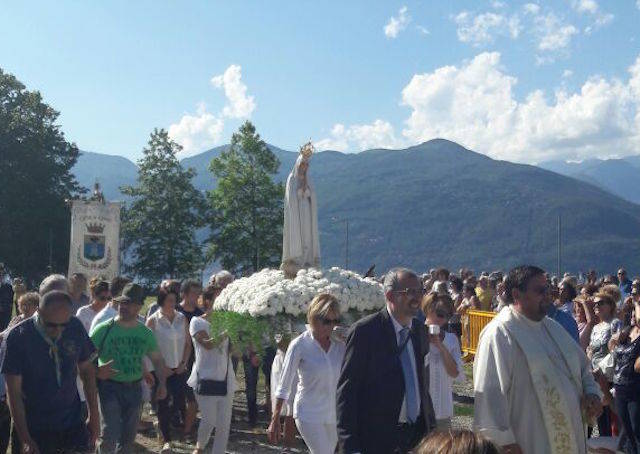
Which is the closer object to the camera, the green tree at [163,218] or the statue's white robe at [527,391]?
the statue's white robe at [527,391]

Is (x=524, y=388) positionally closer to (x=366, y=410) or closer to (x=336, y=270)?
(x=366, y=410)

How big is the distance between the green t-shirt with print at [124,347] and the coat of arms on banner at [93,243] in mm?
16369

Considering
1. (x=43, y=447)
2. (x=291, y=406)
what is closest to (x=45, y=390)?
(x=43, y=447)

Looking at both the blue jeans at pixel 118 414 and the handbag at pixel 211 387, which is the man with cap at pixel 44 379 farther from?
the handbag at pixel 211 387

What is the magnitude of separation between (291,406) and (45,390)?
2.13m

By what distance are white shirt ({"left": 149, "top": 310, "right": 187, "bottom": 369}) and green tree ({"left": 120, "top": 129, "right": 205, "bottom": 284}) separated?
42.4 meters

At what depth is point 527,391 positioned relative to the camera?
15.8 ft

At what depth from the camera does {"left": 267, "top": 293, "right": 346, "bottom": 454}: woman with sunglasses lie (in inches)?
257

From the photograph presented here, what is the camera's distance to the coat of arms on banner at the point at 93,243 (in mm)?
23281

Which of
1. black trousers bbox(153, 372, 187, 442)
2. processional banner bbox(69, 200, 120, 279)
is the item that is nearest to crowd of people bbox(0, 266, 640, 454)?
black trousers bbox(153, 372, 187, 442)

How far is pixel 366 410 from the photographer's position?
491cm

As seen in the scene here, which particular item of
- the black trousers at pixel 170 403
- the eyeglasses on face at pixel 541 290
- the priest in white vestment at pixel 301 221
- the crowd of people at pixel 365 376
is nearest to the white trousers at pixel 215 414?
the crowd of people at pixel 365 376

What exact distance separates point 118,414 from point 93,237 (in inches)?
660

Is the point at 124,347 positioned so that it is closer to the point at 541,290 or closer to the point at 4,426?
the point at 4,426
